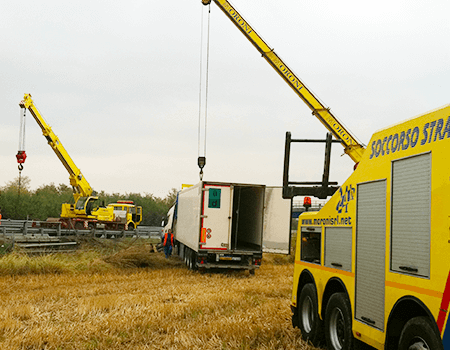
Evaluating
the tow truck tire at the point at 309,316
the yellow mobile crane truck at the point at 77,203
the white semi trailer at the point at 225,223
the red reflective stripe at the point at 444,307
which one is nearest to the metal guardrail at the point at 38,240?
the yellow mobile crane truck at the point at 77,203

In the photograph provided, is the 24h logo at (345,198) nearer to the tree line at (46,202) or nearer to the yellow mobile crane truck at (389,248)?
the yellow mobile crane truck at (389,248)

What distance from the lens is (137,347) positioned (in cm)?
757

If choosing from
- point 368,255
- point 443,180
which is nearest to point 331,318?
point 368,255

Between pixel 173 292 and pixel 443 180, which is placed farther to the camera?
pixel 173 292

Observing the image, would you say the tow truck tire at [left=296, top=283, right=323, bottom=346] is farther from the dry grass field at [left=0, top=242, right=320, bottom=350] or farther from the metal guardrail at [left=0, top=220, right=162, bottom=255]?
the metal guardrail at [left=0, top=220, right=162, bottom=255]

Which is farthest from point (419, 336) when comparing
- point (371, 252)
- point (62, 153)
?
point (62, 153)

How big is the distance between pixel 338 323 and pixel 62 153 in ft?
107

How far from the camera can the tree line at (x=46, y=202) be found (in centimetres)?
6506

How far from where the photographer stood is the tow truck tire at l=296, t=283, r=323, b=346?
7.66 m

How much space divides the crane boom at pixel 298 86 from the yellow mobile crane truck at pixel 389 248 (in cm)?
1674

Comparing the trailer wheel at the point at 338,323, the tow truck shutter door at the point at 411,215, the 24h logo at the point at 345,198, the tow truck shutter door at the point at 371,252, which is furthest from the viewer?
the 24h logo at the point at 345,198

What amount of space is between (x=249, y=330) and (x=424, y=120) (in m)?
4.55

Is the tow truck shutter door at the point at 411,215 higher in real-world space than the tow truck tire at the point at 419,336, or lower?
higher

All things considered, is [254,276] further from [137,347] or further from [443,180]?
[443,180]
